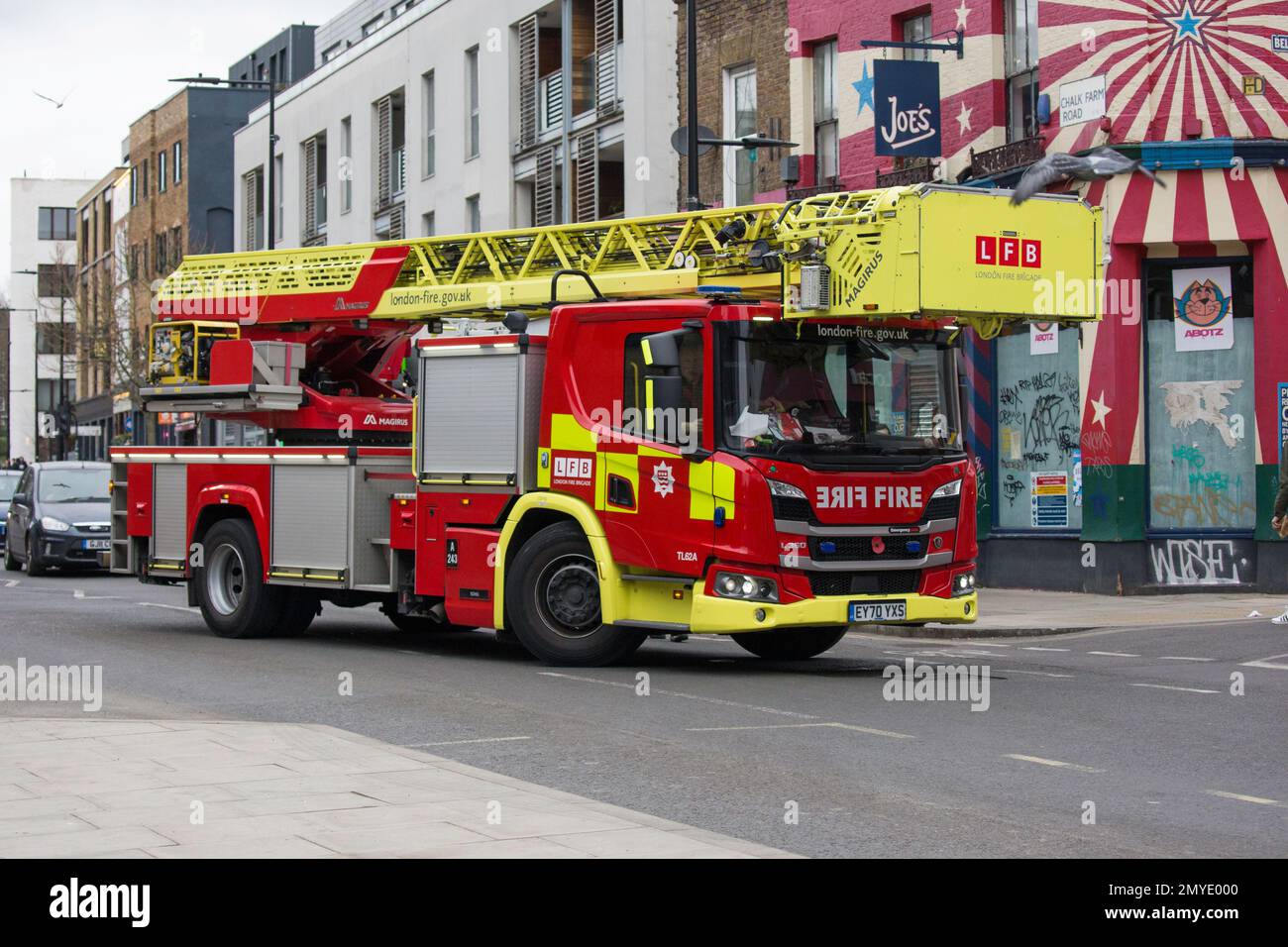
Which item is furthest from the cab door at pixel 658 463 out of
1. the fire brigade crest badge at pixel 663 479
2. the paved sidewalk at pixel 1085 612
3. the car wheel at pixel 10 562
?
the car wheel at pixel 10 562

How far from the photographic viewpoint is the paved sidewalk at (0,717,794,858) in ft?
22.6

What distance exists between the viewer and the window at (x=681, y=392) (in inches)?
522

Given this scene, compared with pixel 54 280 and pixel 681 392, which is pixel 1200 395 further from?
Result: pixel 54 280

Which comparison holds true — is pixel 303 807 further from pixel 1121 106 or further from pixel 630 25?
Result: pixel 630 25

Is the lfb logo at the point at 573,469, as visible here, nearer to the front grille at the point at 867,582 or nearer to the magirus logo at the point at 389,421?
the front grille at the point at 867,582

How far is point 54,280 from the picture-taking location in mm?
78438

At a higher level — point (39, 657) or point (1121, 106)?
point (1121, 106)

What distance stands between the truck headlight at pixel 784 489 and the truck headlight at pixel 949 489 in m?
1.26

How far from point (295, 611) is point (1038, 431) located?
35.2 feet

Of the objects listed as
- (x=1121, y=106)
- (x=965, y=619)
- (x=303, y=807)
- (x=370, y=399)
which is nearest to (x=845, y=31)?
(x=1121, y=106)

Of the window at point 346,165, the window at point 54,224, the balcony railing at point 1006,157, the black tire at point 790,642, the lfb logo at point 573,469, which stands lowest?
the black tire at point 790,642

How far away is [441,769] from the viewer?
8844 millimetres

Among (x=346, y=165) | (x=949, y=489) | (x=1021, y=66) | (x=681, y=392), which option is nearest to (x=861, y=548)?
(x=949, y=489)
